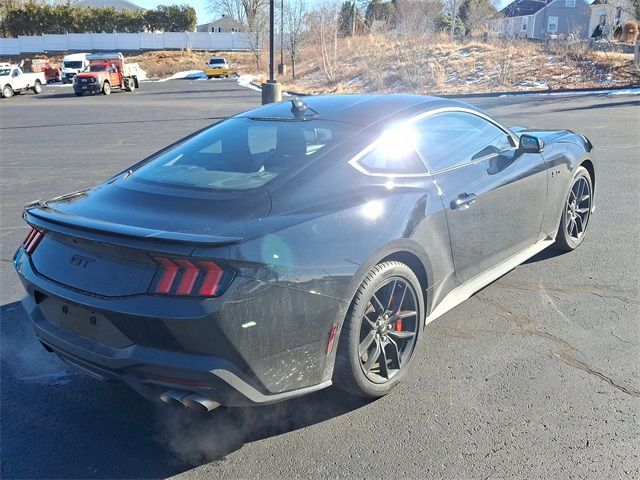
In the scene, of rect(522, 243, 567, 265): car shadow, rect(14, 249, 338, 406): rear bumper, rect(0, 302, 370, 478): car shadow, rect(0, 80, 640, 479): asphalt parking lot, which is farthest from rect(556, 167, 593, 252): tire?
rect(14, 249, 338, 406): rear bumper

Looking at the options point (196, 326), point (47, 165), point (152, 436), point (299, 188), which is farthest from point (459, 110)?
point (47, 165)

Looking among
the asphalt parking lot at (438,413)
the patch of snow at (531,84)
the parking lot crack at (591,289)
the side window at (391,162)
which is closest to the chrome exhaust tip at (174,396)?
the asphalt parking lot at (438,413)

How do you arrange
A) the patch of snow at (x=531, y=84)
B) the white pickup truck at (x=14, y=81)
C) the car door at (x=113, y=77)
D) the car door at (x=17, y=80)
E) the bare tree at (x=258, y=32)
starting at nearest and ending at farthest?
the patch of snow at (x=531, y=84) < the white pickup truck at (x=14, y=81) < the car door at (x=17, y=80) < the car door at (x=113, y=77) < the bare tree at (x=258, y=32)

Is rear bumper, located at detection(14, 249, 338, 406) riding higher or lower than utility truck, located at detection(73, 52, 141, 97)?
lower

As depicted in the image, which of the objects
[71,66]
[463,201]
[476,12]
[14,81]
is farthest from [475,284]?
[476,12]

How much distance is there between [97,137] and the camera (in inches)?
578

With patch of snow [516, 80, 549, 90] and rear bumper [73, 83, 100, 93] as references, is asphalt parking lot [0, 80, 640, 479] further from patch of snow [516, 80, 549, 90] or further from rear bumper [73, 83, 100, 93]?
rear bumper [73, 83, 100, 93]

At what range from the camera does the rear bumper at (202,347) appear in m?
2.41

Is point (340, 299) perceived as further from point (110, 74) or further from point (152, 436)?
point (110, 74)

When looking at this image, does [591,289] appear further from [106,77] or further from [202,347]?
[106,77]

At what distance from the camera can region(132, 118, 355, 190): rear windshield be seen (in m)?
3.16

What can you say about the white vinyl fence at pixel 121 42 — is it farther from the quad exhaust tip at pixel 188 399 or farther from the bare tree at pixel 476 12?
the quad exhaust tip at pixel 188 399

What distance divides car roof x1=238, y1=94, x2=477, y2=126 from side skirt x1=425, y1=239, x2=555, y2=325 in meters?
1.16

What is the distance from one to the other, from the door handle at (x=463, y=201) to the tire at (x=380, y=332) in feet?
1.98
